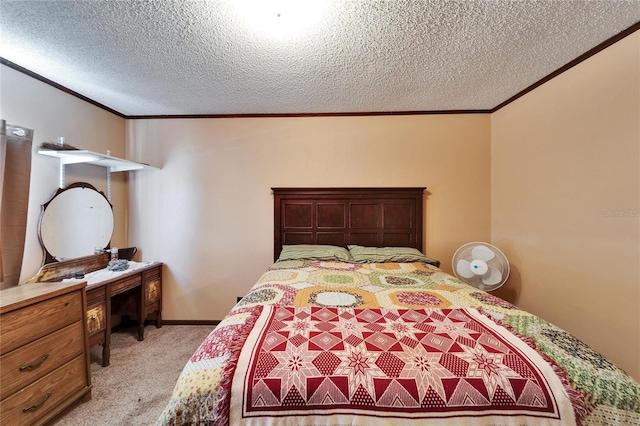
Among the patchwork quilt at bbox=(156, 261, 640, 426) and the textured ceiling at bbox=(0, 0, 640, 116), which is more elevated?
Answer: the textured ceiling at bbox=(0, 0, 640, 116)

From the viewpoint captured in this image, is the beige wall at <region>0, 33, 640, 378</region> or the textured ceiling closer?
the textured ceiling

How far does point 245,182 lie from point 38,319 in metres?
1.96

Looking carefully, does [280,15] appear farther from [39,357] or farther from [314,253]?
[39,357]

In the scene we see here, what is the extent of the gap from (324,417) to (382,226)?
224cm

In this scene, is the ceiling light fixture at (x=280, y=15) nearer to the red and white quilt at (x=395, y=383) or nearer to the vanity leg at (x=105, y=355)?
the red and white quilt at (x=395, y=383)

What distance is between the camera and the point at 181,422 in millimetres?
811

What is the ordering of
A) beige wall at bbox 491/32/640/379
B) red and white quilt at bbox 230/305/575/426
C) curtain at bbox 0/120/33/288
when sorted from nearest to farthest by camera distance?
1. red and white quilt at bbox 230/305/575/426
2. beige wall at bbox 491/32/640/379
3. curtain at bbox 0/120/33/288

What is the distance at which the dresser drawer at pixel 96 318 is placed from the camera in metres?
1.93

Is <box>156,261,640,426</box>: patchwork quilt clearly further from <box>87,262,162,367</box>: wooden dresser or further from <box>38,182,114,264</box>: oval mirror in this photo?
<box>38,182,114,264</box>: oval mirror

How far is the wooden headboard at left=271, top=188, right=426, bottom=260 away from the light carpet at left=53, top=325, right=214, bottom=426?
1.33 meters

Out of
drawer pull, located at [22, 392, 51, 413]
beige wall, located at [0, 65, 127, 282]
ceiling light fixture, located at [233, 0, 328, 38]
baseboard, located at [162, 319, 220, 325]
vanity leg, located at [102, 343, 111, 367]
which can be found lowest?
baseboard, located at [162, 319, 220, 325]

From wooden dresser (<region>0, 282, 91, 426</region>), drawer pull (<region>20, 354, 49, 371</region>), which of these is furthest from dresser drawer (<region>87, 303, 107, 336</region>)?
drawer pull (<region>20, 354, 49, 371</region>)

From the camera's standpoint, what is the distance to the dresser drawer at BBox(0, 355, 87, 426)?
129cm

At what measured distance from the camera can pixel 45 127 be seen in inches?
81.8
